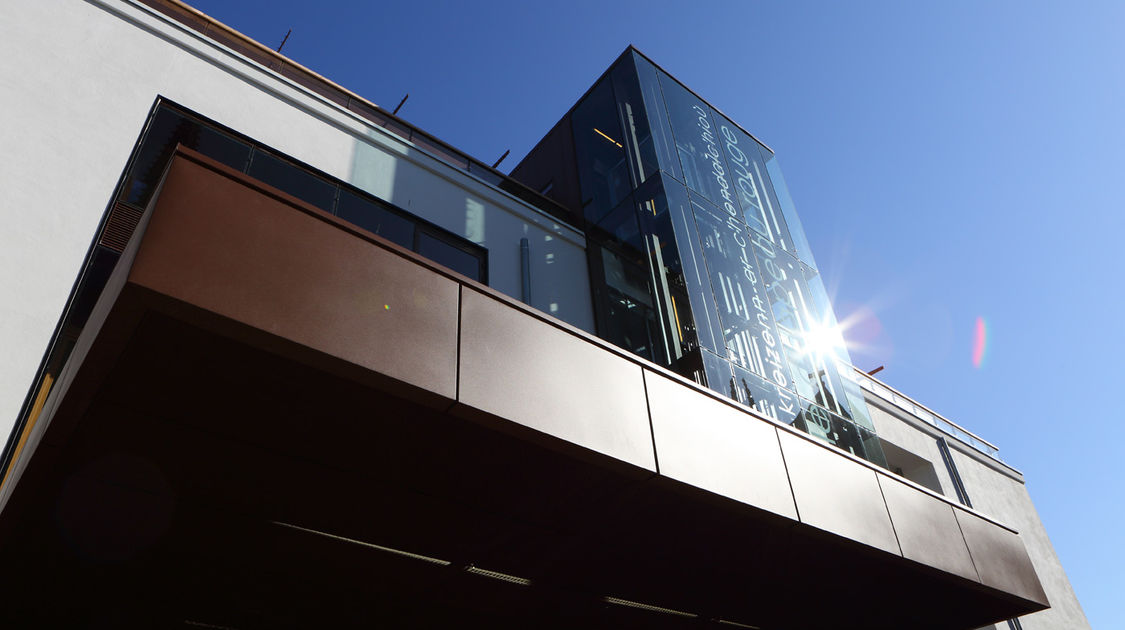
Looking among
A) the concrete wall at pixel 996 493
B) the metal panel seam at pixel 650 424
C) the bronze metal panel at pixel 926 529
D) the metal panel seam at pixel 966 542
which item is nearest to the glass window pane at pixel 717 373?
the bronze metal panel at pixel 926 529

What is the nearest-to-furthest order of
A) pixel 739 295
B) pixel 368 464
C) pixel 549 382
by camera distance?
1. pixel 368 464
2. pixel 549 382
3. pixel 739 295

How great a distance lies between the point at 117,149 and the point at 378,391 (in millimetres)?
5234

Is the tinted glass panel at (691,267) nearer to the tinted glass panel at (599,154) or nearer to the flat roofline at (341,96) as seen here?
the tinted glass panel at (599,154)

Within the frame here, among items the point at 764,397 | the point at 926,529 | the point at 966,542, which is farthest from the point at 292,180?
the point at 966,542

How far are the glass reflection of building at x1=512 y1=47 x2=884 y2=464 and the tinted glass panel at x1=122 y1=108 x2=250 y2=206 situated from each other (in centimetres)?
602

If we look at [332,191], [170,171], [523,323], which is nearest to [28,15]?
[332,191]

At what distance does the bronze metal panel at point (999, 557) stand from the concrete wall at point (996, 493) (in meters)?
7.24

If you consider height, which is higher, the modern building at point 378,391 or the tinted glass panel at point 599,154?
the tinted glass panel at point 599,154

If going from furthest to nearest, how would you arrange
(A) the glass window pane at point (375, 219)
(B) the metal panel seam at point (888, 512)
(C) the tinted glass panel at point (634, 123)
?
(C) the tinted glass panel at point (634, 123) → (A) the glass window pane at point (375, 219) → (B) the metal panel seam at point (888, 512)

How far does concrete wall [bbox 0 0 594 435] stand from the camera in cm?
714

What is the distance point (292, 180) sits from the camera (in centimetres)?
1012

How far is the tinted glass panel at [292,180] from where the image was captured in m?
9.88

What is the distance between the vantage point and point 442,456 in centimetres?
627

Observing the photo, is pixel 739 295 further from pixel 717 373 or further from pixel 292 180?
pixel 292 180
